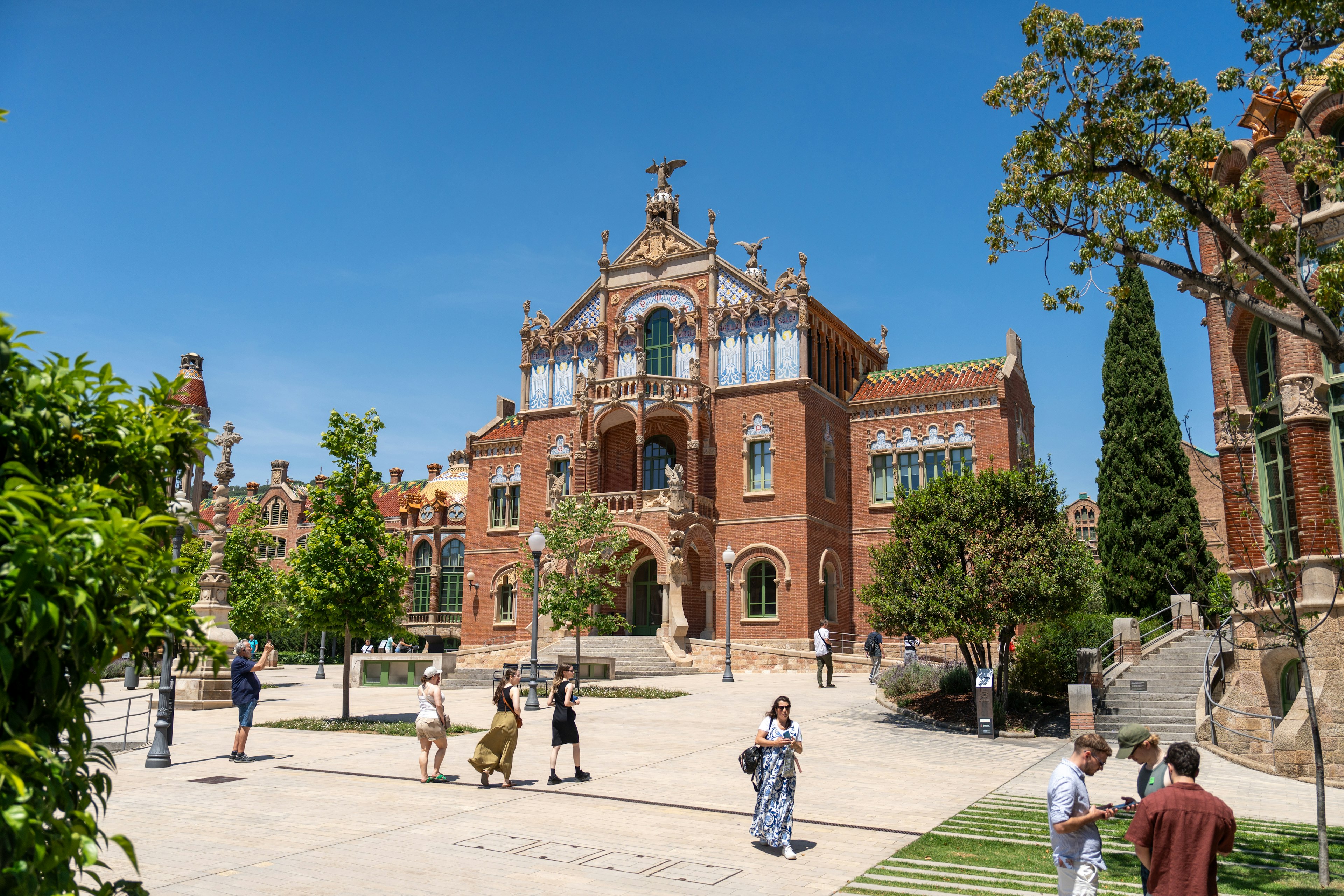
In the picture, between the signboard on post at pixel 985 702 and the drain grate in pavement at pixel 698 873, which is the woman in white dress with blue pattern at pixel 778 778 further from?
the signboard on post at pixel 985 702

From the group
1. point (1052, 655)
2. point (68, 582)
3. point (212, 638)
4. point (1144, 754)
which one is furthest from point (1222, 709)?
point (212, 638)

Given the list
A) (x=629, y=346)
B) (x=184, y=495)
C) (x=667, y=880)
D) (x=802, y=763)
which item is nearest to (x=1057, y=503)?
(x=802, y=763)

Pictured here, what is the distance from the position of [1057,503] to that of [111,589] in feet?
63.4

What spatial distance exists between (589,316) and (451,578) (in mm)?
18847

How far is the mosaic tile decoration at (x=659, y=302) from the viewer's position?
39.8m

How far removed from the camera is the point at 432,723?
12.2 metres

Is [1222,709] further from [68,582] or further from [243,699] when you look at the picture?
[68,582]

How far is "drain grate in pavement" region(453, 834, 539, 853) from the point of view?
8859mm

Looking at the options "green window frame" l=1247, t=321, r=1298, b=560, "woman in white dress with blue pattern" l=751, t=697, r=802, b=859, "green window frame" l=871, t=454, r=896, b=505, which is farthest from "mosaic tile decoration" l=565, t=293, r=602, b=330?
"woman in white dress with blue pattern" l=751, t=697, r=802, b=859

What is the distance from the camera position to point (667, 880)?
25.7 feet

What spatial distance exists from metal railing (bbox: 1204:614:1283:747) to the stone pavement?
2.25 ft

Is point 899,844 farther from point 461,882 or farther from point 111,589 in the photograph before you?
point 111,589

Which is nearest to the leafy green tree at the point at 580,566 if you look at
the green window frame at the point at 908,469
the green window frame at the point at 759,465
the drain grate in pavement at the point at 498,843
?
the green window frame at the point at 759,465

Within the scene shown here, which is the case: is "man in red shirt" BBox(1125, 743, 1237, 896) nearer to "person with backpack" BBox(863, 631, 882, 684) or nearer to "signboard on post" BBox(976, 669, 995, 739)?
"signboard on post" BBox(976, 669, 995, 739)
